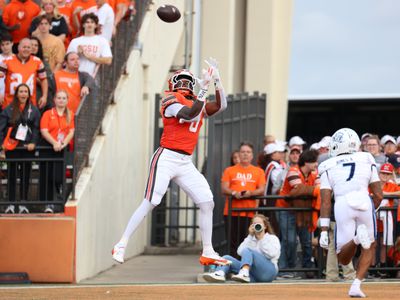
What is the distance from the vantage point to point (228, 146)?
71.3ft

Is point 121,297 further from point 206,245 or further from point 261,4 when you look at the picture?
point 261,4

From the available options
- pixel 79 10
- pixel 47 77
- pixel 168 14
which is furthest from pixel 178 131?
pixel 79 10

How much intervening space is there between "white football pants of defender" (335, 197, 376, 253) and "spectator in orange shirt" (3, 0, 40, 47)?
7912 millimetres

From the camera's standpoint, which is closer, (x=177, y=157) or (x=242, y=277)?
(x=177, y=157)

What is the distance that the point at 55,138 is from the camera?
18.8 metres

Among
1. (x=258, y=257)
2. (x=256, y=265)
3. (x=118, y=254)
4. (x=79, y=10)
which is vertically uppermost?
(x=79, y=10)

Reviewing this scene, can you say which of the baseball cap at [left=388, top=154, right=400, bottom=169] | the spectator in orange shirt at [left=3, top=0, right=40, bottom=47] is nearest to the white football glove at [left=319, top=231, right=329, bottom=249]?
the baseball cap at [left=388, top=154, right=400, bottom=169]

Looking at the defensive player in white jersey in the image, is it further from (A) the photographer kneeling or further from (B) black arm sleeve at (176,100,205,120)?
(A) the photographer kneeling

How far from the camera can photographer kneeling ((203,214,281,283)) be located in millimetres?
17797

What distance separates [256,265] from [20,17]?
6579mm

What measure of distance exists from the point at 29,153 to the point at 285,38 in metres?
11.8

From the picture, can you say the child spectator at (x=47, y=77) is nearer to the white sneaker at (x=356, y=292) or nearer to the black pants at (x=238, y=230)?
the black pants at (x=238, y=230)

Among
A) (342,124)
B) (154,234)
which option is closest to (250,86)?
(342,124)

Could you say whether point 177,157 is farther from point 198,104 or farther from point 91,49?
point 91,49
